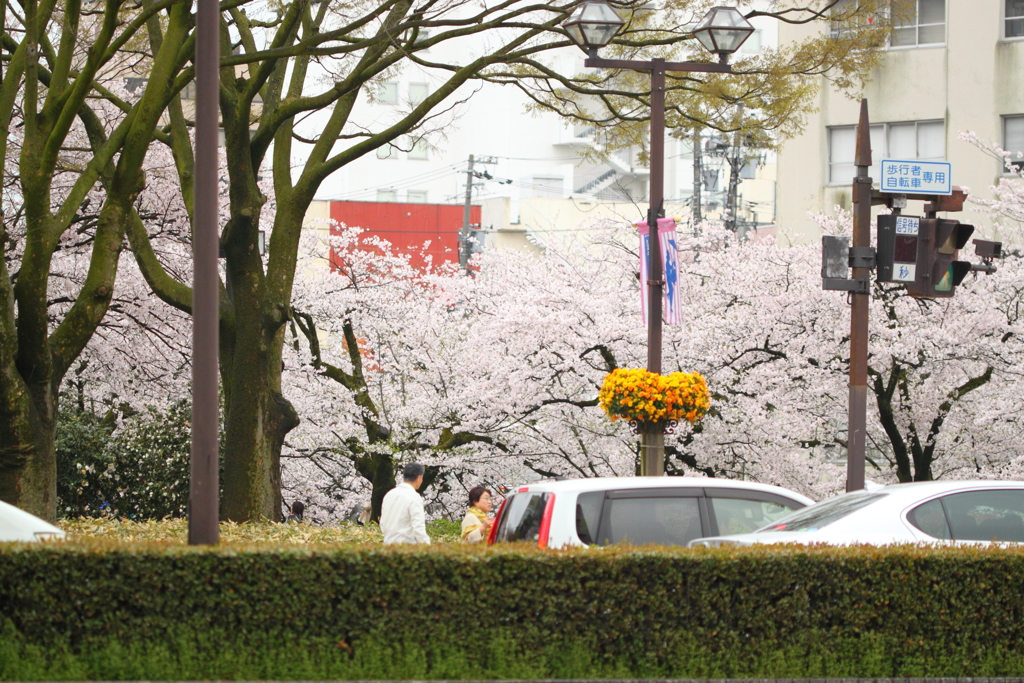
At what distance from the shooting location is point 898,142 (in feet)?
97.9

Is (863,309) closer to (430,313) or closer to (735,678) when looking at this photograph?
(735,678)

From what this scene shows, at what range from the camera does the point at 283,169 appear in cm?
1568

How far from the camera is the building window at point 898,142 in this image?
29578mm

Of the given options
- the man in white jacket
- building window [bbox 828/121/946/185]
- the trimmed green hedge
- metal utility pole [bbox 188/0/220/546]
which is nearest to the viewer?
the trimmed green hedge

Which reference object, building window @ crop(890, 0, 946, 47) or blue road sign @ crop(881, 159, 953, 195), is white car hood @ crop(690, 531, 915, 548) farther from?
building window @ crop(890, 0, 946, 47)

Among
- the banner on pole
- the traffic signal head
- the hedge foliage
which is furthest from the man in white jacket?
the traffic signal head

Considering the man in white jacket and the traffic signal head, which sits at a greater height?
the traffic signal head

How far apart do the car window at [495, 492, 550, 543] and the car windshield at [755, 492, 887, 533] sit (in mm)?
1672

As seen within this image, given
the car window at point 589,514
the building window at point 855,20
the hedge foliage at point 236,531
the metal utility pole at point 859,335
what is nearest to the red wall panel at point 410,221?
the building window at point 855,20

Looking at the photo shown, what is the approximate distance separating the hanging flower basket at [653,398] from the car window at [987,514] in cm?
328

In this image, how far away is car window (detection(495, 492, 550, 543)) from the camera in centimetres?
850

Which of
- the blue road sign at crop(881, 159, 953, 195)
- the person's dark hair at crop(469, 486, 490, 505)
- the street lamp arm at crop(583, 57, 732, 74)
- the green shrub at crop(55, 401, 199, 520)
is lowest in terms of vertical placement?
the green shrub at crop(55, 401, 199, 520)

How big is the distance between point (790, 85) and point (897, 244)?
456 centimetres

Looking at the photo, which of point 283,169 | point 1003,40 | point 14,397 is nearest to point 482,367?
point 283,169
